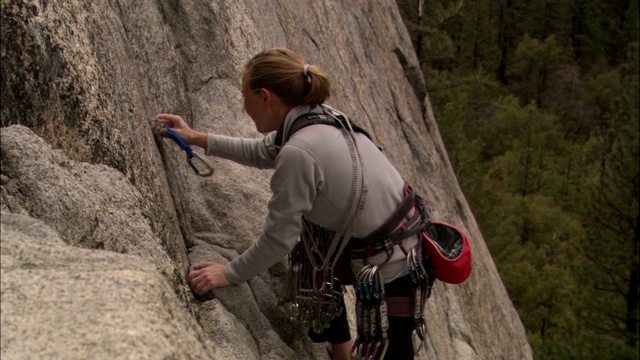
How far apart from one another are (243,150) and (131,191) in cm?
93

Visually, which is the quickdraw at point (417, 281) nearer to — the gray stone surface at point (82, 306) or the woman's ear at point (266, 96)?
the woman's ear at point (266, 96)

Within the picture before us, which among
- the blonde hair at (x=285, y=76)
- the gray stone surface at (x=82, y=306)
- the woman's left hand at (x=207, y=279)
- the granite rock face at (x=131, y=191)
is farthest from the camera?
the woman's left hand at (x=207, y=279)

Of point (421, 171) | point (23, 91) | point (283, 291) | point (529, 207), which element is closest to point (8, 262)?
Result: point (23, 91)

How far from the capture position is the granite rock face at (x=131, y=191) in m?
1.96

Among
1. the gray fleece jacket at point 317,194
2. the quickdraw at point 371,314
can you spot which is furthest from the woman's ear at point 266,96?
the quickdraw at point 371,314

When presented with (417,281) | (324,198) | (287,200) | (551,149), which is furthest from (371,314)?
(551,149)

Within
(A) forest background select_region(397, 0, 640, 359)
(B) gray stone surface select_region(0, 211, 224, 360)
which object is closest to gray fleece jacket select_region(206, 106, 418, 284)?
(B) gray stone surface select_region(0, 211, 224, 360)

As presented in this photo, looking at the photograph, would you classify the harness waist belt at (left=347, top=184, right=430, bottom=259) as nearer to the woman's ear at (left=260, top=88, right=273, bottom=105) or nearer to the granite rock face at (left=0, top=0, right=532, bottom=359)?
the granite rock face at (left=0, top=0, right=532, bottom=359)

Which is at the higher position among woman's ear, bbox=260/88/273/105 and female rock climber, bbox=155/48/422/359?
woman's ear, bbox=260/88/273/105

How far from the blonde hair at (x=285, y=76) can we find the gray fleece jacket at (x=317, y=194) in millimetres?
89

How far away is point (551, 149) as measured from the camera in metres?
39.9

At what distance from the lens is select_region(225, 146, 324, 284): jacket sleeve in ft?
10.7

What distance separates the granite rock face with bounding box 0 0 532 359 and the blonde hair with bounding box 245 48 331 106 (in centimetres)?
69

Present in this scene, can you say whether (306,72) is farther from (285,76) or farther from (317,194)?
(317,194)
